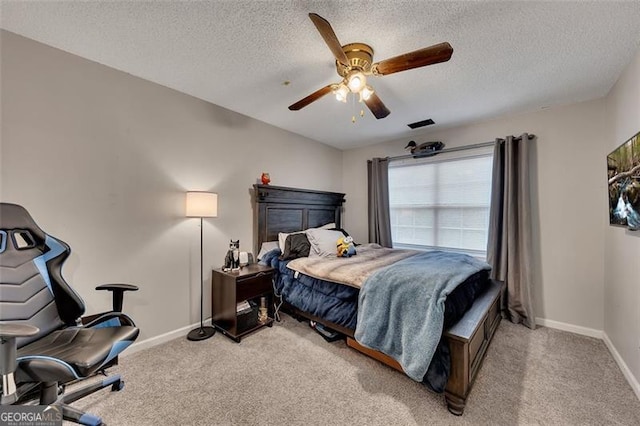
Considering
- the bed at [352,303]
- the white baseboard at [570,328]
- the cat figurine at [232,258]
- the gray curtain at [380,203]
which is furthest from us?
the gray curtain at [380,203]

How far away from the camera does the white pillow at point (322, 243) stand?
3184mm

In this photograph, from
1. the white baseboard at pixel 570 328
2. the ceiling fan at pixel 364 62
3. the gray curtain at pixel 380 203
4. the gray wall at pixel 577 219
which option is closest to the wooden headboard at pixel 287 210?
the gray curtain at pixel 380 203

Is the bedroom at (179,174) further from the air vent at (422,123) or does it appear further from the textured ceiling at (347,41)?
the air vent at (422,123)

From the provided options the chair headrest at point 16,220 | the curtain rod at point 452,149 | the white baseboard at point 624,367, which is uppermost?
the curtain rod at point 452,149

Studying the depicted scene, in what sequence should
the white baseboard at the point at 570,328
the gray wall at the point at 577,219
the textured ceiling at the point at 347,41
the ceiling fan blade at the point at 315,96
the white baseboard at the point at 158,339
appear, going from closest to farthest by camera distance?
the textured ceiling at the point at 347,41 < the ceiling fan blade at the point at 315,96 < the white baseboard at the point at 158,339 < the gray wall at the point at 577,219 < the white baseboard at the point at 570,328

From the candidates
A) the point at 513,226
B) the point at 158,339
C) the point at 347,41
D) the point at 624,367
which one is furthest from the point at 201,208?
the point at 624,367

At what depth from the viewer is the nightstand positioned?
8.20 feet

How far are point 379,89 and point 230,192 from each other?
1.95m

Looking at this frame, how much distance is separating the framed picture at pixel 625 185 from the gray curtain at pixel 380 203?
7.64ft

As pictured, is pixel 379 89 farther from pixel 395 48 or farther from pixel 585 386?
pixel 585 386

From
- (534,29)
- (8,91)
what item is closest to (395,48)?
(534,29)

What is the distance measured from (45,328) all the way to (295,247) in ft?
6.86

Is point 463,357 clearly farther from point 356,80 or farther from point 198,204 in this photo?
point 198,204

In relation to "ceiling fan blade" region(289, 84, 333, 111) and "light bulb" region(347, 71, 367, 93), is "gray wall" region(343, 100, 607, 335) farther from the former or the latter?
"ceiling fan blade" region(289, 84, 333, 111)
